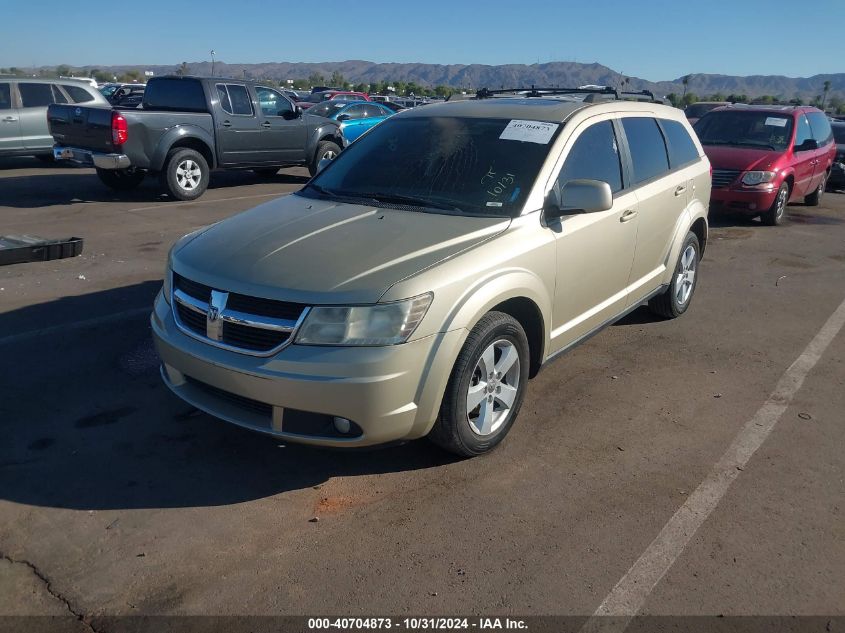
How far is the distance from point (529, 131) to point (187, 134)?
849 centimetres

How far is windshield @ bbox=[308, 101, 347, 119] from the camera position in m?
17.4

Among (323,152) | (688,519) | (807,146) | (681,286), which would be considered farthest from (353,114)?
(688,519)

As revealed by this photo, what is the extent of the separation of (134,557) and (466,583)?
1.41 meters

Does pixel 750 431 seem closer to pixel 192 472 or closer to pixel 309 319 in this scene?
pixel 309 319

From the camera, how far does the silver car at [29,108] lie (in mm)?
14094

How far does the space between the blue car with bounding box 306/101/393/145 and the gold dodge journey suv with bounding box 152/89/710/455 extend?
458 inches

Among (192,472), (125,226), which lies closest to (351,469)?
(192,472)

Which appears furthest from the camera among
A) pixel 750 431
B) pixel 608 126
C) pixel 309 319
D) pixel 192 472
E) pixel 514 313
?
pixel 608 126

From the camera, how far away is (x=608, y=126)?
511cm

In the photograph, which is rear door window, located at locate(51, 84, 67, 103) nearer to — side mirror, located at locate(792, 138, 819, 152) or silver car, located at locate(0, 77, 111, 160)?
silver car, located at locate(0, 77, 111, 160)

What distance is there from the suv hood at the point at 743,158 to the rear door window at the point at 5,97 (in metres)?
12.6

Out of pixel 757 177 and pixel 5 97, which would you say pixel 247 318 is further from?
pixel 5 97

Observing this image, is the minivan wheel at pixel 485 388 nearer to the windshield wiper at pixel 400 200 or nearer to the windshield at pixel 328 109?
the windshield wiper at pixel 400 200

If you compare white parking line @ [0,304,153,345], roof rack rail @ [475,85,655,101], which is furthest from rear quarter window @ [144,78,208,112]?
roof rack rail @ [475,85,655,101]
